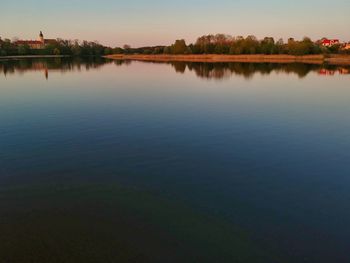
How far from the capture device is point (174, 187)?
1271 centimetres

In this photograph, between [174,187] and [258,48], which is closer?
[174,187]

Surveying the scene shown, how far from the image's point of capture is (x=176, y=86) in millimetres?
46969

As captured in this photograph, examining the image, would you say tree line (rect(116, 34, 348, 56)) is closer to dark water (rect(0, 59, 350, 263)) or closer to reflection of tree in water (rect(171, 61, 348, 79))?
reflection of tree in water (rect(171, 61, 348, 79))

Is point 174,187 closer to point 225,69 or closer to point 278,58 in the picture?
point 225,69

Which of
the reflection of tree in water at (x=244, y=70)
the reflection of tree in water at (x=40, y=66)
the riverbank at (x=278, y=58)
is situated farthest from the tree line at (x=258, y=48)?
the reflection of tree in water at (x=40, y=66)

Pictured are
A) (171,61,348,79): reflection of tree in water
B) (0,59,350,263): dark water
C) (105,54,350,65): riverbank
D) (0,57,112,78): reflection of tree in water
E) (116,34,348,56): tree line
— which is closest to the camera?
(0,59,350,263): dark water

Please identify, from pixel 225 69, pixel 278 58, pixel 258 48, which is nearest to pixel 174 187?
pixel 225 69

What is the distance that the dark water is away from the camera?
28.8 feet

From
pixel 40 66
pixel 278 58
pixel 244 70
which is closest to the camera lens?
pixel 244 70

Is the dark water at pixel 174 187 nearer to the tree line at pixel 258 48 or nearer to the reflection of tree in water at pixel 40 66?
the reflection of tree in water at pixel 40 66

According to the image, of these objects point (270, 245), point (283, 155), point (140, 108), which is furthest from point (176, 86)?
point (270, 245)

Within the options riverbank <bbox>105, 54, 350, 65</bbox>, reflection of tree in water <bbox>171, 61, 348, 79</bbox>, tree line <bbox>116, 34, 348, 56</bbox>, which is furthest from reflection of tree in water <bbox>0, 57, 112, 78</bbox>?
tree line <bbox>116, 34, 348, 56</bbox>

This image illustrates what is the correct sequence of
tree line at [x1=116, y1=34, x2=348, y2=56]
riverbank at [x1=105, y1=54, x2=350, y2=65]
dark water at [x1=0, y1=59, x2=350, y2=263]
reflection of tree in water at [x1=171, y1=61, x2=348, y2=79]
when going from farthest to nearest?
tree line at [x1=116, y1=34, x2=348, y2=56] → riverbank at [x1=105, y1=54, x2=350, y2=65] → reflection of tree in water at [x1=171, y1=61, x2=348, y2=79] → dark water at [x1=0, y1=59, x2=350, y2=263]

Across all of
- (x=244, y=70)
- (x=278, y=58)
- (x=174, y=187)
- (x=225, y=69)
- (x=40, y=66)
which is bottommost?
(x=174, y=187)
